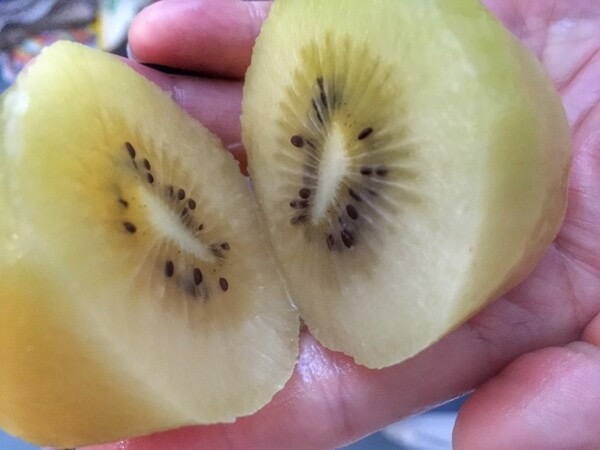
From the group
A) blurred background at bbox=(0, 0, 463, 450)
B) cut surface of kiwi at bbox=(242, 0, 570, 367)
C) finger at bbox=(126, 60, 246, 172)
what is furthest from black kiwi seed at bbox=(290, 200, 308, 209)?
blurred background at bbox=(0, 0, 463, 450)

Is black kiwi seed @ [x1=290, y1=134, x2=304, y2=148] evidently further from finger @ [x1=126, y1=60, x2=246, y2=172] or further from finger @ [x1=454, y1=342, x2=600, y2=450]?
finger @ [x1=454, y1=342, x2=600, y2=450]

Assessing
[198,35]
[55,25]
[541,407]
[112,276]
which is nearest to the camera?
[112,276]

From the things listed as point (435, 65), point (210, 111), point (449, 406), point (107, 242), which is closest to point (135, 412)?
point (107, 242)

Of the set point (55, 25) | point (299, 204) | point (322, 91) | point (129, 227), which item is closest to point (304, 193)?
point (299, 204)

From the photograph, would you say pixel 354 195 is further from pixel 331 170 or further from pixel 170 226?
pixel 170 226

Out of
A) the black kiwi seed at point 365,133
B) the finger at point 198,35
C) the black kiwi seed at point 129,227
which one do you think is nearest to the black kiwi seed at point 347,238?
the black kiwi seed at point 365,133

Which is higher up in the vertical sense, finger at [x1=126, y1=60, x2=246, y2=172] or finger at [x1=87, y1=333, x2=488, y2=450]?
finger at [x1=126, y1=60, x2=246, y2=172]
